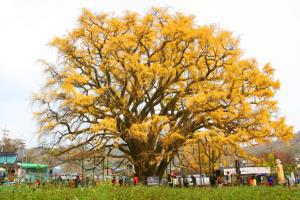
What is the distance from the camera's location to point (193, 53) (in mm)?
29781

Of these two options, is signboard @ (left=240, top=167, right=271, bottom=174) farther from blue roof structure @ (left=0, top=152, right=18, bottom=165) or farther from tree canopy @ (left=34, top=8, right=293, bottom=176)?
blue roof structure @ (left=0, top=152, right=18, bottom=165)

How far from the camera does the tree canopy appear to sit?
26.4 meters

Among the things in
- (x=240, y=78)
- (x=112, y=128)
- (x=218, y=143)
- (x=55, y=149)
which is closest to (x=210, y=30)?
(x=240, y=78)

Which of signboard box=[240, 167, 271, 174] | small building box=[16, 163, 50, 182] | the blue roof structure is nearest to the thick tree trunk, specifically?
small building box=[16, 163, 50, 182]

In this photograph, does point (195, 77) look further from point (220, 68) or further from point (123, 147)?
point (123, 147)

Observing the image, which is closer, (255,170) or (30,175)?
(30,175)

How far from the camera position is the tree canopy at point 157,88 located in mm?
26391

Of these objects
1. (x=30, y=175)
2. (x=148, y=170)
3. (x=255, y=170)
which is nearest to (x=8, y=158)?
(x=148, y=170)

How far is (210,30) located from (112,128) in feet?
36.7

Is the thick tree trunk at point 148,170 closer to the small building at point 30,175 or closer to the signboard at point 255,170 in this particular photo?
the small building at point 30,175

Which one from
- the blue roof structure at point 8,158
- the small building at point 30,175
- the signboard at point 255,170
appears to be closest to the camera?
the small building at point 30,175

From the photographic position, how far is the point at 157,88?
29.8 m

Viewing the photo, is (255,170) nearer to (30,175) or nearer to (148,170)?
(148,170)

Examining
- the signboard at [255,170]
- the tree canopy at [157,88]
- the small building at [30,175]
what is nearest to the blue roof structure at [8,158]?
the small building at [30,175]
